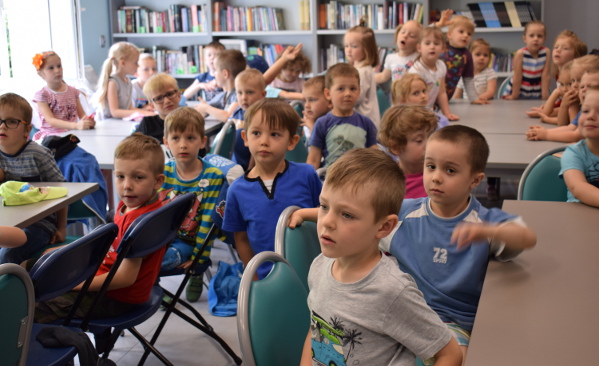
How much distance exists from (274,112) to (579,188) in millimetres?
1071

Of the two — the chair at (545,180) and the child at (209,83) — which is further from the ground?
the child at (209,83)

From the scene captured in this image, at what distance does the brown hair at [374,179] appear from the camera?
1.32 m

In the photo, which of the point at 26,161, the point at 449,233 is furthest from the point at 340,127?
the point at 449,233

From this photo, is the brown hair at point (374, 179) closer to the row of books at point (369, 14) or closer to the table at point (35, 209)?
the table at point (35, 209)

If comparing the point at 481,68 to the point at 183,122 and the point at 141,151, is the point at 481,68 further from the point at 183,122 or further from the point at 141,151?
the point at 141,151

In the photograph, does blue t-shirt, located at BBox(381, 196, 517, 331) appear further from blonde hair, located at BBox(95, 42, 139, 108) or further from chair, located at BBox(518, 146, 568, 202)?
blonde hair, located at BBox(95, 42, 139, 108)

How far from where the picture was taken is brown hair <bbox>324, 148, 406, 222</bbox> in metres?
1.32

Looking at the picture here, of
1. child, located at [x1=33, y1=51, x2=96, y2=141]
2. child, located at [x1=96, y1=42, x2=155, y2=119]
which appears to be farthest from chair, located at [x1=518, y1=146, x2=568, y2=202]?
child, located at [x1=96, y1=42, x2=155, y2=119]

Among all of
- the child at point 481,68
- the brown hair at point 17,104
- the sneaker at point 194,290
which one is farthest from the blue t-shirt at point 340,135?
the child at point 481,68

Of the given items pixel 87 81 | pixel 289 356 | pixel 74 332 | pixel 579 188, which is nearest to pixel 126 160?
pixel 74 332

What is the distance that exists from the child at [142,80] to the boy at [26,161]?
250cm

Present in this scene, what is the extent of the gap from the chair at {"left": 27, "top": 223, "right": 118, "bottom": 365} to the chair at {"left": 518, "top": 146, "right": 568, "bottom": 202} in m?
1.55

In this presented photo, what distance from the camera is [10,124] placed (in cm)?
270

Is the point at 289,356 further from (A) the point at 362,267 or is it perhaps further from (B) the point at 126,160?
(B) the point at 126,160
